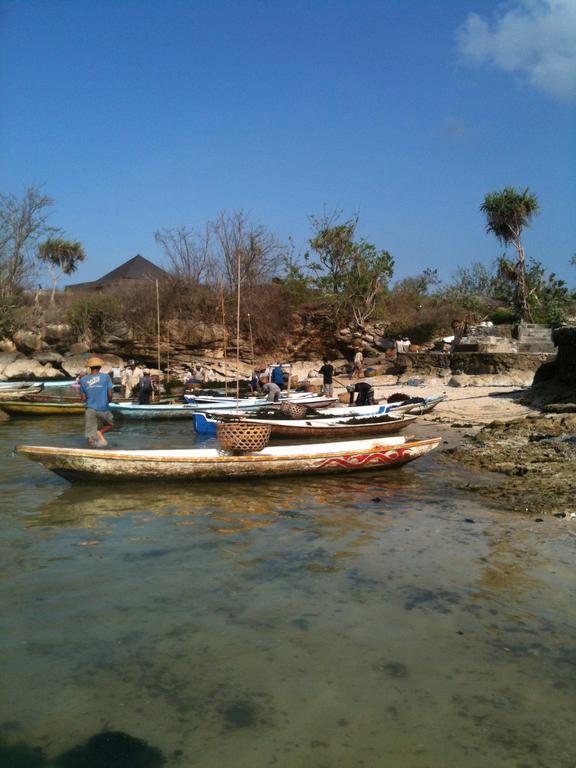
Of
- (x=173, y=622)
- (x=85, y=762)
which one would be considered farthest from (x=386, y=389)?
(x=85, y=762)

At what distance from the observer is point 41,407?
20516 millimetres

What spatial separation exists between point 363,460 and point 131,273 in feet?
122

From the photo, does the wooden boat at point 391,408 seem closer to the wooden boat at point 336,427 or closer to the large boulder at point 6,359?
the wooden boat at point 336,427

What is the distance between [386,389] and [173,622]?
20.3 m

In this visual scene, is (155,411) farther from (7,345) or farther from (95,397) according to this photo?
(7,345)

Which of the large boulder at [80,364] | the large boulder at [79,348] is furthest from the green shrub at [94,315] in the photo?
the large boulder at [80,364]

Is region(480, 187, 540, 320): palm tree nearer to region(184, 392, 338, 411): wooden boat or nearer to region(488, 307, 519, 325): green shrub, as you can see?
region(488, 307, 519, 325): green shrub

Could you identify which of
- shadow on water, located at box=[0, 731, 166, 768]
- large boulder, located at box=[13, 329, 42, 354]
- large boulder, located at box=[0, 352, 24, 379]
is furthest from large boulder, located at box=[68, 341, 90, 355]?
shadow on water, located at box=[0, 731, 166, 768]

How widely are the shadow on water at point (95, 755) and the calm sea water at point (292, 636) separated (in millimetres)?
18

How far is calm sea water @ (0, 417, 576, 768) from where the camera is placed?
11.1 ft

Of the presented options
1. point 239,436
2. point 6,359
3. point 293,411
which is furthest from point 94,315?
point 239,436

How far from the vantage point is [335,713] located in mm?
3617

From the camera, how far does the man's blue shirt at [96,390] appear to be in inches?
419

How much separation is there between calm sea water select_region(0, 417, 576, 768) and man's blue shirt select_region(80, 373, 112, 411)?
2.84 metres
